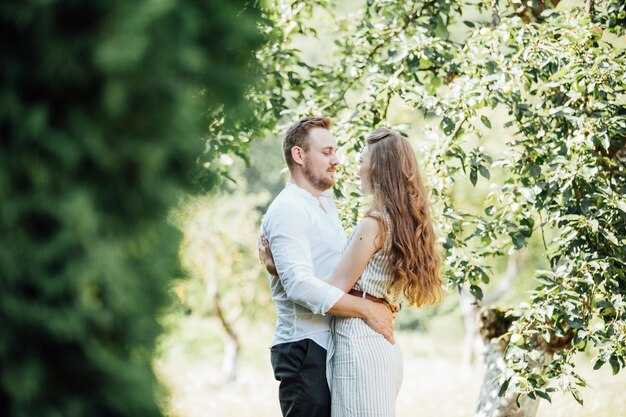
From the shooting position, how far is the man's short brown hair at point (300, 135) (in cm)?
364

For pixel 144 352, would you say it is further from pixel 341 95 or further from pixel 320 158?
pixel 341 95

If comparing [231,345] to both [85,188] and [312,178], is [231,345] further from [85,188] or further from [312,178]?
[85,188]

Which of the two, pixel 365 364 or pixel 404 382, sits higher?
pixel 404 382

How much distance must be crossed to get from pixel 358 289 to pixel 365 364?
347 mm

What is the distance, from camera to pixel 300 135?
3.67 m

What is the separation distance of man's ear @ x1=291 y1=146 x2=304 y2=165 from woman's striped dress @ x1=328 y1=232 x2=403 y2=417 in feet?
2.24

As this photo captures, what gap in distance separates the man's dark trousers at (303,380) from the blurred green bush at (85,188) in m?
1.95

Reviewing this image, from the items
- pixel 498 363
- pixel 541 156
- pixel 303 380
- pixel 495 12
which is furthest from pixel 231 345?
pixel 303 380

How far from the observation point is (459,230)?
4.67 meters

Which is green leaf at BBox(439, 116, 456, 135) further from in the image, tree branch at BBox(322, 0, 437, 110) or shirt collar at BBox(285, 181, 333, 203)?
tree branch at BBox(322, 0, 437, 110)

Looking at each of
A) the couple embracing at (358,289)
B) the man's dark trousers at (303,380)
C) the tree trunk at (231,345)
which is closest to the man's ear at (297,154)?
the couple embracing at (358,289)

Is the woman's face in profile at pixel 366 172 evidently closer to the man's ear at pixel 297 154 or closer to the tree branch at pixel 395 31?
the man's ear at pixel 297 154

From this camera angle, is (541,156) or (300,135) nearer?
(300,135)

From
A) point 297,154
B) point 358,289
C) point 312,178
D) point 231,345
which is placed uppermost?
point 231,345
